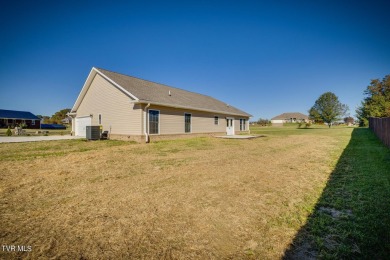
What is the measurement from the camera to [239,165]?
7098mm

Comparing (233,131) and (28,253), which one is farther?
(233,131)

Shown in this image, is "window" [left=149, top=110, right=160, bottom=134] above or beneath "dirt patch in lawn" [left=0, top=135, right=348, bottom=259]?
→ above

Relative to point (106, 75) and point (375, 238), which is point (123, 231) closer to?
point (375, 238)

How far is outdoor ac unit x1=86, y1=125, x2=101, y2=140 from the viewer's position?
→ 588 inches

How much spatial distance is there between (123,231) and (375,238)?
3.46m

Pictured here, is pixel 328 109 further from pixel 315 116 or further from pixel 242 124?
pixel 242 124

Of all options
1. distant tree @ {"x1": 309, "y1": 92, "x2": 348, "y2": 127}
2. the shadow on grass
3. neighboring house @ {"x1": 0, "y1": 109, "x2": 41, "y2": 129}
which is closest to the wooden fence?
the shadow on grass

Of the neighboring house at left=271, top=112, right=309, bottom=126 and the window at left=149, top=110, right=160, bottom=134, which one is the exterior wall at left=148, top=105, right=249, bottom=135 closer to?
the window at left=149, top=110, right=160, bottom=134

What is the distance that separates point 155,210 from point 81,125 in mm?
19781

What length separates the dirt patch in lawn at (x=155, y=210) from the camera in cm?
249

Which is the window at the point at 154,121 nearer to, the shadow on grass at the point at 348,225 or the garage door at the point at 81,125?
the garage door at the point at 81,125

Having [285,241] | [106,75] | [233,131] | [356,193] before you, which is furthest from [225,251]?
[233,131]

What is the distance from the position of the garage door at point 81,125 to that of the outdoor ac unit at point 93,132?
4.28 m

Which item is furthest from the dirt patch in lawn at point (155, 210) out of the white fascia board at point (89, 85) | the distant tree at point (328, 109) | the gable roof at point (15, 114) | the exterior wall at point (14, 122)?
the distant tree at point (328, 109)
